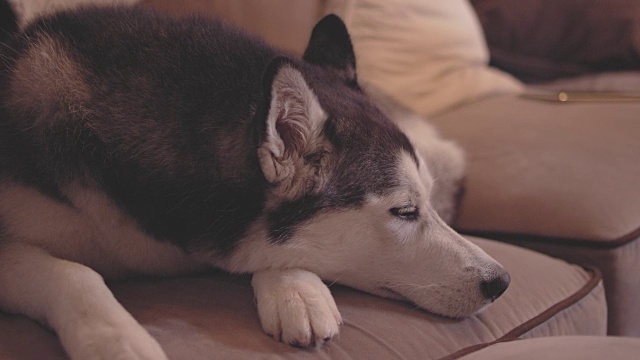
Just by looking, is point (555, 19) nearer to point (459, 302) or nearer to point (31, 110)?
point (459, 302)

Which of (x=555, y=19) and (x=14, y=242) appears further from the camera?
(x=555, y=19)

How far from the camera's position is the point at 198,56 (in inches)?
49.1

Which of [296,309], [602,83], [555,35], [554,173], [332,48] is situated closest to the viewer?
[296,309]

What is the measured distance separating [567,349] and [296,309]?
0.40 metres

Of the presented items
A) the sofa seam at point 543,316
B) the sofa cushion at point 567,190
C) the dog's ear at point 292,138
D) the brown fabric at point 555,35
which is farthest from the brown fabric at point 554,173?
the brown fabric at point 555,35

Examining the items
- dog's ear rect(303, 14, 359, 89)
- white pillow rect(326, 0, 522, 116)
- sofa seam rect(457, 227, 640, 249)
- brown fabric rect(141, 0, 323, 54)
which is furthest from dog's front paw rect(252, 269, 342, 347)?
white pillow rect(326, 0, 522, 116)

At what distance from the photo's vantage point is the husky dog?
1159mm

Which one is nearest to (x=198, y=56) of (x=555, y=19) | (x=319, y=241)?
(x=319, y=241)

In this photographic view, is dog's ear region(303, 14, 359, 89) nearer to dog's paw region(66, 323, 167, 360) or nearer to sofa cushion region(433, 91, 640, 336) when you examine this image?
sofa cushion region(433, 91, 640, 336)

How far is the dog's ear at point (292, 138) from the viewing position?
3.52 ft

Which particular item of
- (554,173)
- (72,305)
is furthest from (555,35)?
(72,305)

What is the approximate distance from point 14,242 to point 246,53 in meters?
0.54

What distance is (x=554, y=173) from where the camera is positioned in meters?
1.78

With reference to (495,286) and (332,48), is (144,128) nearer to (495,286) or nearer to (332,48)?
(332,48)
